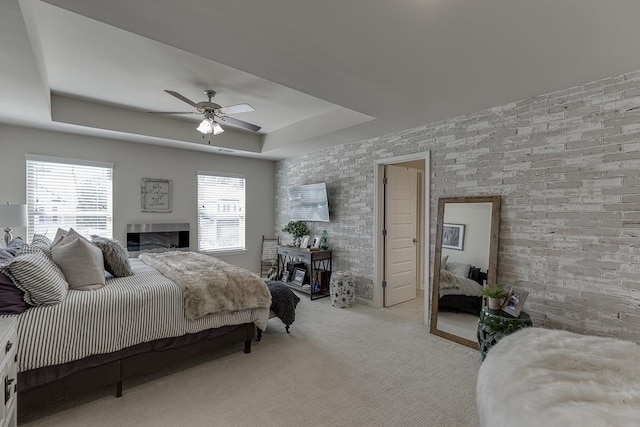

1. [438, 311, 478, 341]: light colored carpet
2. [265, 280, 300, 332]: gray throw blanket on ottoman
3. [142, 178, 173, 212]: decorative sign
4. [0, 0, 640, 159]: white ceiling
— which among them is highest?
[0, 0, 640, 159]: white ceiling

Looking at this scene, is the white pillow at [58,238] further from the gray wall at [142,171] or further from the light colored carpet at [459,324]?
the light colored carpet at [459,324]

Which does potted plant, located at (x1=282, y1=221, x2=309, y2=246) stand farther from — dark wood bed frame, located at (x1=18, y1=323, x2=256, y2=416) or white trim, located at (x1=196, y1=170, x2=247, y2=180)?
dark wood bed frame, located at (x1=18, y1=323, x2=256, y2=416)

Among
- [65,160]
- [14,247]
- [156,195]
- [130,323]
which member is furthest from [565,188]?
[65,160]

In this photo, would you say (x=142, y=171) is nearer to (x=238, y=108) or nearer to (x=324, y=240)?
(x=238, y=108)

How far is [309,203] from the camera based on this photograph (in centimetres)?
548

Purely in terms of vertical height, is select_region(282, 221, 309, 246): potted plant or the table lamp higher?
the table lamp

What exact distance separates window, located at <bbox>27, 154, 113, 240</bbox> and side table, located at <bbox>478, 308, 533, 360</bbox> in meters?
5.18

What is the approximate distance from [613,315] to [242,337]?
10.5 feet

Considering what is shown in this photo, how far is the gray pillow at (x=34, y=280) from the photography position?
195 cm

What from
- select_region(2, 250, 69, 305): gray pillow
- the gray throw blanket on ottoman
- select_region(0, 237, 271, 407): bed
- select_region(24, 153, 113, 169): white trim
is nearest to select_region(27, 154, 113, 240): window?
select_region(24, 153, 113, 169): white trim

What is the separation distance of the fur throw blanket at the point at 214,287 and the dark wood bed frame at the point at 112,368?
0.86ft

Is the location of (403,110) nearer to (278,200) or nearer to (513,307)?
(513,307)

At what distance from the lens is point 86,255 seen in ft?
8.45

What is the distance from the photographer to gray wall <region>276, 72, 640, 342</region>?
2.45 metres
